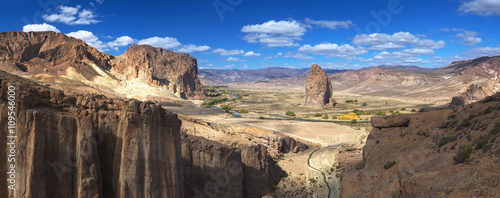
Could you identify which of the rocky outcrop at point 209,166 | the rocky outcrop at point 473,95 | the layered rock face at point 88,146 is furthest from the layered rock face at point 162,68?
the layered rock face at point 88,146

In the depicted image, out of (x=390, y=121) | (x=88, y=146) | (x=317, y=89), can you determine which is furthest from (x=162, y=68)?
(x=88, y=146)

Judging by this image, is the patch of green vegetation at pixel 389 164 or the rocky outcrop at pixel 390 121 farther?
the rocky outcrop at pixel 390 121

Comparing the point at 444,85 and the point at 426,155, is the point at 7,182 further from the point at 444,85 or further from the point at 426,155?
the point at 444,85

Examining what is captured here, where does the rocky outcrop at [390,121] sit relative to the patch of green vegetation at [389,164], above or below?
above

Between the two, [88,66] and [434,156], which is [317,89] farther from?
[434,156]

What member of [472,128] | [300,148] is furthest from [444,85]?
[472,128]

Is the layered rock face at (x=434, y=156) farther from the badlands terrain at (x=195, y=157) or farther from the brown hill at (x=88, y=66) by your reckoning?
the brown hill at (x=88, y=66)
